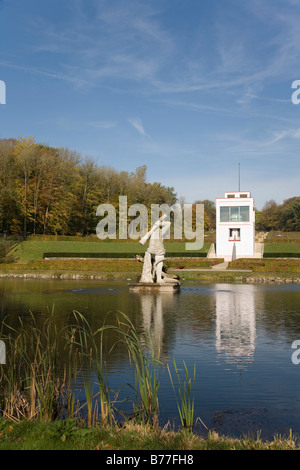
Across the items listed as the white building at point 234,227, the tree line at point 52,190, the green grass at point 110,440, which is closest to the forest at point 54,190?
the tree line at point 52,190

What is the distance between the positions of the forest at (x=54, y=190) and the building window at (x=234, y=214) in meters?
20.1

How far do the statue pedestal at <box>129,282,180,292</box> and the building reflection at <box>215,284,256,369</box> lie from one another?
258 centimetres

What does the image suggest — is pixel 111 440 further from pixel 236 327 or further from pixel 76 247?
pixel 76 247

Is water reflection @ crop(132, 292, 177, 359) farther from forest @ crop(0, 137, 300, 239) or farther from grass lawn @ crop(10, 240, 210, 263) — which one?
forest @ crop(0, 137, 300, 239)

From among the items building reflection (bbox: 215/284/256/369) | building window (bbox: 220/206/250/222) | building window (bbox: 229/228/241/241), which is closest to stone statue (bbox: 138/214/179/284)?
building reflection (bbox: 215/284/256/369)

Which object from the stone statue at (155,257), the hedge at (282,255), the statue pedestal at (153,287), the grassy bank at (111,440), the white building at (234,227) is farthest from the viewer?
the white building at (234,227)

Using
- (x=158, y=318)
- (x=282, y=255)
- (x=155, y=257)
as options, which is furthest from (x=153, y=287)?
(x=282, y=255)

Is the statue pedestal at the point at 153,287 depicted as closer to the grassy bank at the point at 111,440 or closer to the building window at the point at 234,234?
the grassy bank at the point at 111,440

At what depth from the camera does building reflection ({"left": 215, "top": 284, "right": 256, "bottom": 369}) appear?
35.7ft

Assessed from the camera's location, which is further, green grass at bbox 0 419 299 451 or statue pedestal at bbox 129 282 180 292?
statue pedestal at bbox 129 282 180 292

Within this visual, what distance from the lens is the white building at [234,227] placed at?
5803 cm
